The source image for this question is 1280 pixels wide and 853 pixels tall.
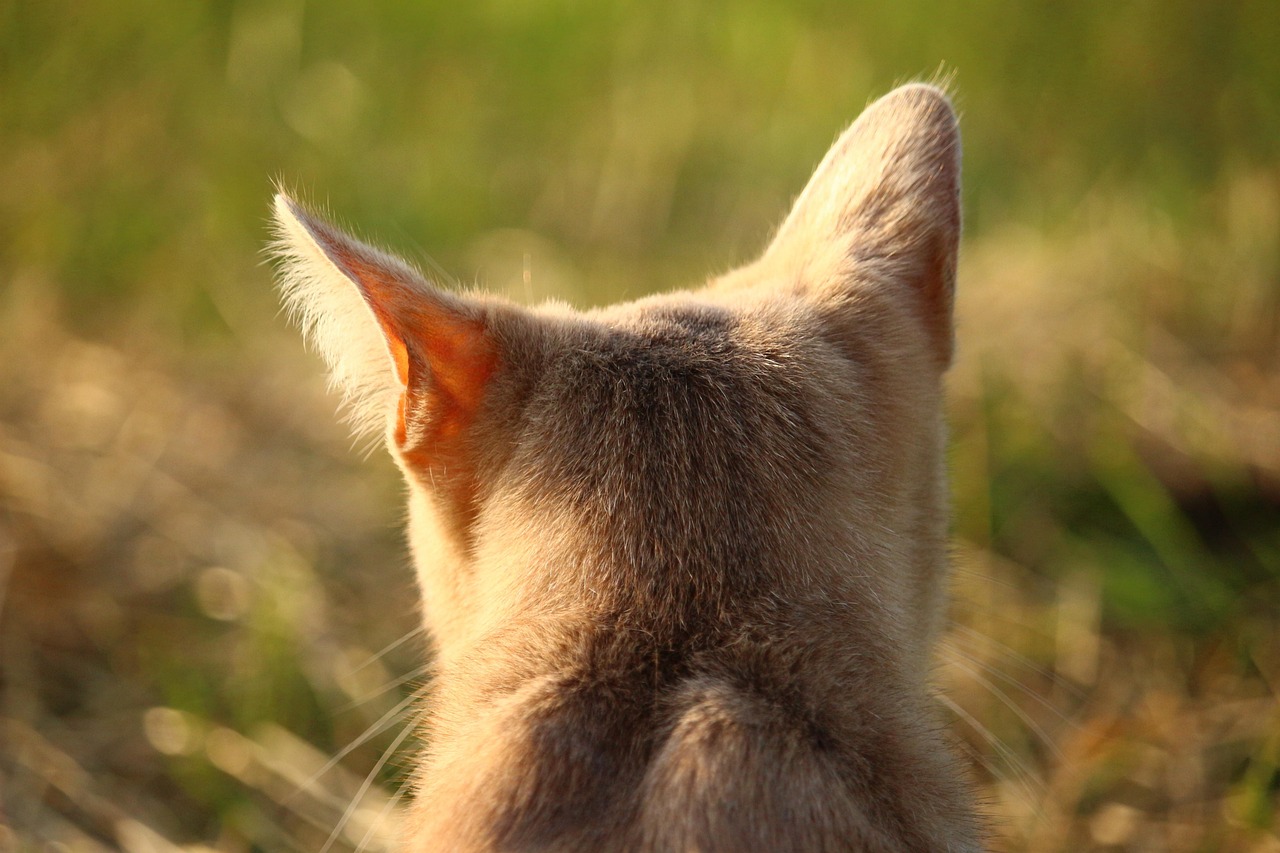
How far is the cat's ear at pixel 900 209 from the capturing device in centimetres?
169

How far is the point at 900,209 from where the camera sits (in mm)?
1698

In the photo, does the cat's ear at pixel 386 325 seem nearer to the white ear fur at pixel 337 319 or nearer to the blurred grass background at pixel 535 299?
the white ear fur at pixel 337 319

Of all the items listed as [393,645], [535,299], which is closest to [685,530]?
[393,645]

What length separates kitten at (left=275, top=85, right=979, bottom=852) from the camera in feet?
3.72

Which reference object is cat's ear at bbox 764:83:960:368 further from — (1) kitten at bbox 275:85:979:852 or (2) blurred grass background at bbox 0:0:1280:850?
(2) blurred grass background at bbox 0:0:1280:850

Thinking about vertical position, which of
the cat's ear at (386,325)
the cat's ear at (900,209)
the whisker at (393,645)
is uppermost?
the cat's ear at (900,209)

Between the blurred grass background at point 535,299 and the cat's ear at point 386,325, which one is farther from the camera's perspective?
the blurred grass background at point 535,299

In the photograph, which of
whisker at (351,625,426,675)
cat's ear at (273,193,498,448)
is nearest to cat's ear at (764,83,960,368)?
cat's ear at (273,193,498,448)

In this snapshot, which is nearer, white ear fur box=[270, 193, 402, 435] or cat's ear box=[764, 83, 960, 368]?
white ear fur box=[270, 193, 402, 435]

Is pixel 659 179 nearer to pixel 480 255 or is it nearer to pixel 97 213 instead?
pixel 480 255

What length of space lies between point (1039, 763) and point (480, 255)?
8.73 ft

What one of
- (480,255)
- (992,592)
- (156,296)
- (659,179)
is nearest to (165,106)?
(156,296)

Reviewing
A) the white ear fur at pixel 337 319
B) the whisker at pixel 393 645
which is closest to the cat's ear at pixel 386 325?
the white ear fur at pixel 337 319

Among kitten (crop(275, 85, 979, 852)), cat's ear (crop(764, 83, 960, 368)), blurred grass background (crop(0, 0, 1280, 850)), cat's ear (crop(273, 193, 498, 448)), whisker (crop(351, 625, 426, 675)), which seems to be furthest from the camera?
blurred grass background (crop(0, 0, 1280, 850))
